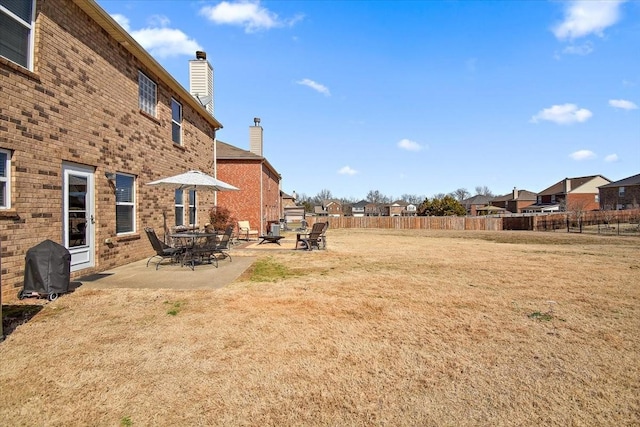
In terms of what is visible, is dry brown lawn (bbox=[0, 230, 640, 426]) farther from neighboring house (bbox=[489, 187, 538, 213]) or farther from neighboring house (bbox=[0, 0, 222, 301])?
neighboring house (bbox=[489, 187, 538, 213])

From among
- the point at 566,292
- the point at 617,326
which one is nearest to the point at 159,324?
the point at 617,326

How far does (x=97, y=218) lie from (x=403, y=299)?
7008 millimetres

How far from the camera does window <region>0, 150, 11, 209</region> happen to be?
218 inches

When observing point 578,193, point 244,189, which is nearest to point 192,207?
point 244,189

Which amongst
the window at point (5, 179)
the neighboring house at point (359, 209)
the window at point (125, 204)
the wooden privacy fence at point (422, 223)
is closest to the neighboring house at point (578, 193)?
the wooden privacy fence at point (422, 223)

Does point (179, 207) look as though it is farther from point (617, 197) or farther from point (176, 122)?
point (617, 197)

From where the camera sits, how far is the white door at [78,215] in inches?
277

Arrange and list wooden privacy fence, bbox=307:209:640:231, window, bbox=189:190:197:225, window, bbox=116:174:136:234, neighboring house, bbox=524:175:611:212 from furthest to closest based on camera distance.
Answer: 1. neighboring house, bbox=524:175:611:212
2. wooden privacy fence, bbox=307:209:640:231
3. window, bbox=189:190:197:225
4. window, bbox=116:174:136:234

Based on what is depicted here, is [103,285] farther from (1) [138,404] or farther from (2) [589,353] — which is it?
(2) [589,353]

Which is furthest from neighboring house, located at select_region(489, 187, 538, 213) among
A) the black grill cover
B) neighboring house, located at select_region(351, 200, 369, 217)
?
→ the black grill cover

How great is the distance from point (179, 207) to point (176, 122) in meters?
3.15

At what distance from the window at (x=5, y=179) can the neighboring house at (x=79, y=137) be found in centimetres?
1

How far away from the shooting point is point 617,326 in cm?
466

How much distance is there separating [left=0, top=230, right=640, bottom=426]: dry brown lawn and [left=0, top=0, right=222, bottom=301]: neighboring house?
167cm
